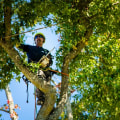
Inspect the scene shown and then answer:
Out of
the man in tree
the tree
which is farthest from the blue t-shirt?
the tree

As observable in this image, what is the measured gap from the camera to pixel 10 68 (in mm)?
5688

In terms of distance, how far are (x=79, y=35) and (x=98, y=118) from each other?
2952mm

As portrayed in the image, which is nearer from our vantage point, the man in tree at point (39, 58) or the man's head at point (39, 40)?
the man in tree at point (39, 58)

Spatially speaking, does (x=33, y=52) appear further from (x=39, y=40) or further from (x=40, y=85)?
(x=40, y=85)

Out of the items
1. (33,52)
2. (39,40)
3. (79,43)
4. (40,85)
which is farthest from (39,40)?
(40,85)

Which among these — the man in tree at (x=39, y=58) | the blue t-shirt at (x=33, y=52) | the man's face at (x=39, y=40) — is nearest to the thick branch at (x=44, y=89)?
the man in tree at (x=39, y=58)

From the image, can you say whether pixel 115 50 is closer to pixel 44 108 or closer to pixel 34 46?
pixel 34 46

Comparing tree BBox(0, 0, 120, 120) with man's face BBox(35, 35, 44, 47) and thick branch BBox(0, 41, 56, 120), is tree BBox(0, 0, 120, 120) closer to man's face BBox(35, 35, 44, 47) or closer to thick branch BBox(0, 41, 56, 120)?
thick branch BBox(0, 41, 56, 120)

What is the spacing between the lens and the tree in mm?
4457

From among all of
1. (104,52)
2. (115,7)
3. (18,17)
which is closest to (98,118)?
(104,52)

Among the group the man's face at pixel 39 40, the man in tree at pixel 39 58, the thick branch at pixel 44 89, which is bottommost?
the thick branch at pixel 44 89

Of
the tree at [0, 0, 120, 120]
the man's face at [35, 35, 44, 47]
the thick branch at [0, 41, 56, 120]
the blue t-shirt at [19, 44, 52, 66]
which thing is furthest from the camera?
the man's face at [35, 35, 44, 47]

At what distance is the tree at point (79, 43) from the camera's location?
175 inches

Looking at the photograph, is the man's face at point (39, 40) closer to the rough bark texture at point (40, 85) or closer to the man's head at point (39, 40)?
the man's head at point (39, 40)
